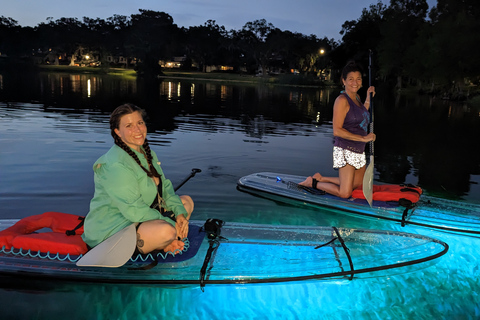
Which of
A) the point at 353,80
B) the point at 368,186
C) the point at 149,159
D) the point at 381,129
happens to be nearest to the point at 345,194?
the point at 368,186

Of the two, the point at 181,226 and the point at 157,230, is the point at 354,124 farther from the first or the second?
the point at 157,230

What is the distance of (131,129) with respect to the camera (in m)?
3.98

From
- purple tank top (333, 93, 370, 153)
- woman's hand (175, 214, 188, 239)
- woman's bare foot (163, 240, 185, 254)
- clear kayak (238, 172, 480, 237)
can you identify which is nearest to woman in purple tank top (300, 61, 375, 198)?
purple tank top (333, 93, 370, 153)

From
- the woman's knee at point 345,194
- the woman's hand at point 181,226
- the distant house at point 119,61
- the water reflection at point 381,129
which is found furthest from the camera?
the distant house at point 119,61

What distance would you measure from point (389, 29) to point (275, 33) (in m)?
50.0

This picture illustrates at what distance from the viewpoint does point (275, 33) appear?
11031 centimetres

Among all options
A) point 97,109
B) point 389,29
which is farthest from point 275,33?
point 97,109

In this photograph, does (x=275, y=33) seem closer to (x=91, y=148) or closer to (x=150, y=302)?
(x=91, y=148)

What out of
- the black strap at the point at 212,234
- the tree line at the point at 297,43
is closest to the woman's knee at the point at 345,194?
the black strap at the point at 212,234

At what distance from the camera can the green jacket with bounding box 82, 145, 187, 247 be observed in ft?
12.4

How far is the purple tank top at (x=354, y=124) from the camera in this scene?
20.9ft

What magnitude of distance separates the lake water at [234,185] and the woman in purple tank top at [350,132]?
0.66m

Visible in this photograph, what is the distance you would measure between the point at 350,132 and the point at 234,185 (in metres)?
3.07

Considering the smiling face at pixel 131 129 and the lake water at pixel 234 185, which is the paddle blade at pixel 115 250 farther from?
the smiling face at pixel 131 129
